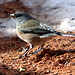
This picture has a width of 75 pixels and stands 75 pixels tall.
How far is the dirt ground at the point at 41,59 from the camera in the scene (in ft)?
9.10

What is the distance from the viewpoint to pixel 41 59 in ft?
11.0

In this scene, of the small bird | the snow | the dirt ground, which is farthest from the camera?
the snow

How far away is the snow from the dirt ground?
631mm

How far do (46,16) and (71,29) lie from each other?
1.27 metres

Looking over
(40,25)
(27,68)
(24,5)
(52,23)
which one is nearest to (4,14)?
(24,5)

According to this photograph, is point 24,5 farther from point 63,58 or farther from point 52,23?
point 63,58

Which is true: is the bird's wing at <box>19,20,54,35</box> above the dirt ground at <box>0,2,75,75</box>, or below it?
above

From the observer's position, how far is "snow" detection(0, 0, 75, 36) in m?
4.82

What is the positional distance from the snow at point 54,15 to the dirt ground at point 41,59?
63 centimetres

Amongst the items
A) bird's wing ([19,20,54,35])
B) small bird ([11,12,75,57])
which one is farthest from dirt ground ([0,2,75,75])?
bird's wing ([19,20,54,35])

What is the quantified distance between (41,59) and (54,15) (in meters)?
2.56

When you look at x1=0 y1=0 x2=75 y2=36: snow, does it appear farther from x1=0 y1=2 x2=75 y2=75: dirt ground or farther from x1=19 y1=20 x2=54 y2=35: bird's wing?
x1=19 y1=20 x2=54 y2=35: bird's wing

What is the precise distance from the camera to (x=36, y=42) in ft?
11.3

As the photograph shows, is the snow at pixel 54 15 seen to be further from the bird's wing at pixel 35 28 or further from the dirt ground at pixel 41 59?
the bird's wing at pixel 35 28
